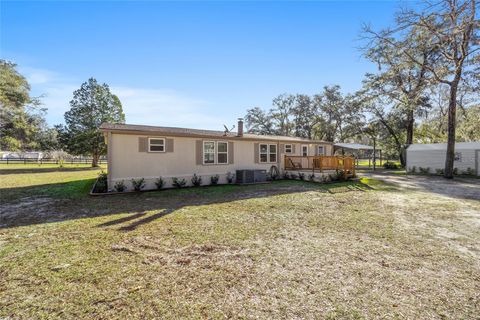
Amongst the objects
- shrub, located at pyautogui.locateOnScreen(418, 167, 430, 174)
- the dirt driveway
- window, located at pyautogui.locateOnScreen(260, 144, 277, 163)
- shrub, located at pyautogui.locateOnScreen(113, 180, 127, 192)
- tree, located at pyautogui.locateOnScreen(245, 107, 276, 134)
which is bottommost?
the dirt driveway

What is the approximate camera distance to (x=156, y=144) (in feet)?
33.3

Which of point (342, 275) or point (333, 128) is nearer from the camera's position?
point (342, 275)

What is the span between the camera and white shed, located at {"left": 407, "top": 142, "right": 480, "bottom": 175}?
17281 millimetres

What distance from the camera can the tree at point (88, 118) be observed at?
23.8 metres

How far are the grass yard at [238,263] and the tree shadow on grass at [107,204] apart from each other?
0.09 meters

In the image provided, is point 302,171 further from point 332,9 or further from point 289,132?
point 289,132

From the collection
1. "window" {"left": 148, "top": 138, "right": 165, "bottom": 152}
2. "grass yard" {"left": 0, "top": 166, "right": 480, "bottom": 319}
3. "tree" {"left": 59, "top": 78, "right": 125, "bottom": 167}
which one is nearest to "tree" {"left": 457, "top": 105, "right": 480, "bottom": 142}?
"grass yard" {"left": 0, "top": 166, "right": 480, "bottom": 319}

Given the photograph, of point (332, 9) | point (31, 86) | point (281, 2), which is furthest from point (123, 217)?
point (31, 86)

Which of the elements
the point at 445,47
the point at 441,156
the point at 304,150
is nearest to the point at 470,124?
the point at 441,156

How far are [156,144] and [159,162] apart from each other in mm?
817

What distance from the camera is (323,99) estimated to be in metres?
33.7

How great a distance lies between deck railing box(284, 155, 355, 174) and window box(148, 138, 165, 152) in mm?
7820

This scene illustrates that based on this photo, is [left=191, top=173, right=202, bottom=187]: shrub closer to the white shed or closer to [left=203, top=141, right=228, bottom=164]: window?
[left=203, top=141, right=228, bottom=164]: window

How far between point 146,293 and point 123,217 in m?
3.71
